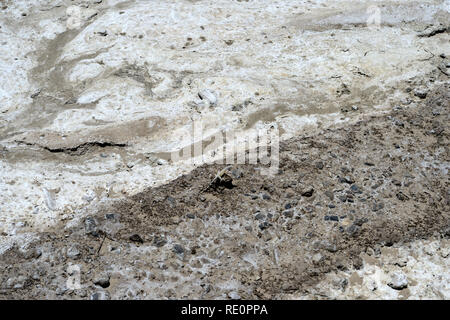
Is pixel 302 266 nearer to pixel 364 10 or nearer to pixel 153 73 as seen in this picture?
pixel 153 73

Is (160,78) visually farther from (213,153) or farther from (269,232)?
(269,232)

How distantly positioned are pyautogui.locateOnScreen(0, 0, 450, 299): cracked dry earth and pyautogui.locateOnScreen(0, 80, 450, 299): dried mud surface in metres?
0.03

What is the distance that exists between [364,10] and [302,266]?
9126 mm

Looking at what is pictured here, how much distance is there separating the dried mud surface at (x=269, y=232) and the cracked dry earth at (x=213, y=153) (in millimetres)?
27

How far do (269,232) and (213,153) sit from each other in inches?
90.7

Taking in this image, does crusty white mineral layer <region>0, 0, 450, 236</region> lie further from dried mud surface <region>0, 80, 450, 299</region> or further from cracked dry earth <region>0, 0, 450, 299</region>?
dried mud surface <region>0, 80, 450, 299</region>

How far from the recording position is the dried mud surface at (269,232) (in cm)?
686

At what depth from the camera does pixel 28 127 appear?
33.2ft

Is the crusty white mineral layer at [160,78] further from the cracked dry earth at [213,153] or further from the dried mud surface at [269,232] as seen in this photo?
the dried mud surface at [269,232]
